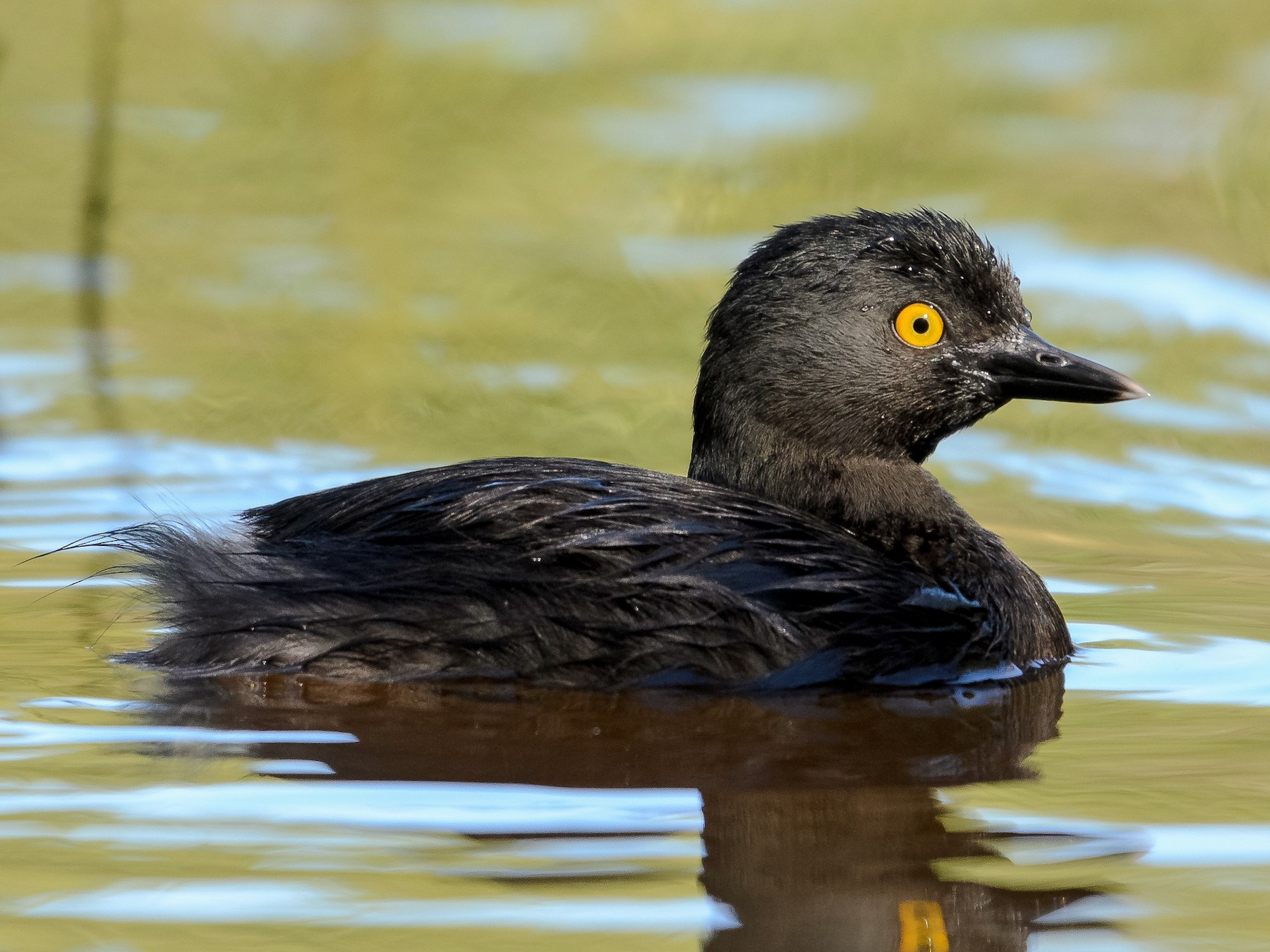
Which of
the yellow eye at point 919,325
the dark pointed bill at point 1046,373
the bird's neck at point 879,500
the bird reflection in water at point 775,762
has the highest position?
the yellow eye at point 919,325

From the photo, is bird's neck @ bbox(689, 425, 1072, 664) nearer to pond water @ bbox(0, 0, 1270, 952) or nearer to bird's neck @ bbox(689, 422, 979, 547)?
bird's neck @ bbox(689, 422, 979, 547)

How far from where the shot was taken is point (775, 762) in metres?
4.95

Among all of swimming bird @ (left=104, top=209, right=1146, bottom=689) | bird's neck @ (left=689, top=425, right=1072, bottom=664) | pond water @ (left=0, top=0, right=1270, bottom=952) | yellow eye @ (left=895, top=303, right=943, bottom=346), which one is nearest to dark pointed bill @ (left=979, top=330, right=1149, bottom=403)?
swimming bird @ (left=104, top=209, right=1146, bottom=689)

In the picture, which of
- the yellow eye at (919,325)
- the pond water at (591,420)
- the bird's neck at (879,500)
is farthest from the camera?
the yellow eye at (919,325)

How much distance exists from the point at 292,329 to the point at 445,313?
2.65 ft

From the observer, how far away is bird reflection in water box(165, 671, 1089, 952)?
4.02 m

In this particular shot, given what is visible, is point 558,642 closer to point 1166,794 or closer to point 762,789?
point 762,789

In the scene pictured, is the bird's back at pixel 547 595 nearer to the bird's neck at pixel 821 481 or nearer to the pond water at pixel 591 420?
the pond water at pixel 591 420

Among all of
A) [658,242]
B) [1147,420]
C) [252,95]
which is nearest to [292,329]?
[658,242]

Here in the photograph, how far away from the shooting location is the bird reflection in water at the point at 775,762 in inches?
158

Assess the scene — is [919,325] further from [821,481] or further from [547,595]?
[547,595]

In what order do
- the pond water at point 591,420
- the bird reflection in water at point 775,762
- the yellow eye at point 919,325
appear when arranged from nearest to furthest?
the bird reflection in water at point 775,762, the pond water at point 591,420, the yellow eye at point 919,325

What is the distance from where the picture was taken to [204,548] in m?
5.54

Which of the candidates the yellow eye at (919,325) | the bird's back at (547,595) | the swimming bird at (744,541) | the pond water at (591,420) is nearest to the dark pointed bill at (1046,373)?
the swimming bird at (744,541)
